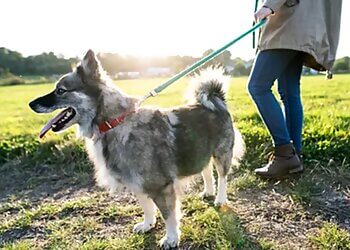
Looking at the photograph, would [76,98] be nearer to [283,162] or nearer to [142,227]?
[142,227]

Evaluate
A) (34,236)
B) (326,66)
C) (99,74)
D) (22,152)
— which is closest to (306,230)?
(326,66)

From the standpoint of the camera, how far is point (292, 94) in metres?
4.25

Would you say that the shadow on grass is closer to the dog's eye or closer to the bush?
the dog's eye

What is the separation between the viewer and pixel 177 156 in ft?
11.9

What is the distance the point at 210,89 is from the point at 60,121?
1.53m

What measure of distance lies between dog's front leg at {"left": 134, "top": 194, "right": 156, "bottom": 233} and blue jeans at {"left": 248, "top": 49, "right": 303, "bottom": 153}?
1368 mm

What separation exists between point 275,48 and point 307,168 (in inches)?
62.3

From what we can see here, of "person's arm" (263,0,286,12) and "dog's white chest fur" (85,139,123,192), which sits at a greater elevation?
"person's arm" (263,0,286,12)

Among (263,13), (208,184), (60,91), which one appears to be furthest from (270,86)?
(60,91)

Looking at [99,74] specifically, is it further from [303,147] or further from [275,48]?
[303,147]

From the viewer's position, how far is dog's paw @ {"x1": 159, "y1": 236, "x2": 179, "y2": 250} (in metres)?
3.40

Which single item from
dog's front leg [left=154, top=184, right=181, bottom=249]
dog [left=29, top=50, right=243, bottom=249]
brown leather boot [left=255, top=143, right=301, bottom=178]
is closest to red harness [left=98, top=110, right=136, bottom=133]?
dog [left=29, top=50, right=243, bottom=249]

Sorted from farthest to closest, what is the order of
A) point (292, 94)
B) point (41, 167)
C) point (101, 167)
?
point (41, 167), point (292, 94), point (101, 167)

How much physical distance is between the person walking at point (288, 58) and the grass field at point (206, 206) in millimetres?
399
